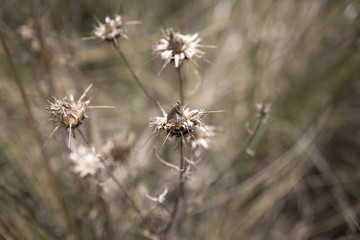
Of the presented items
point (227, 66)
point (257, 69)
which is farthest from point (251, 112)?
point (227, 66)

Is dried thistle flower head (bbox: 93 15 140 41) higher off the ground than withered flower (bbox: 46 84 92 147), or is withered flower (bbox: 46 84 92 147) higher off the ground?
dried thistle flower head (bbox: 93 15 140 41)

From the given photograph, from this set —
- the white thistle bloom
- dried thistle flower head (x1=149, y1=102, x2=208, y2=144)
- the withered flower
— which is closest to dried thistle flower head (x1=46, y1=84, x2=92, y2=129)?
the withered flower

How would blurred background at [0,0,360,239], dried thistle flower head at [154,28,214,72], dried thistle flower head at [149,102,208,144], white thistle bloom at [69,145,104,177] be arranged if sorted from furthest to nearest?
1. blurred background at [0,0,360,239]
2. white thistle bloom at [69,145,104,177]
3. dried thistle flower head at [154,28,214,72]
4. dried thistle flower head at [149,102,208,144]

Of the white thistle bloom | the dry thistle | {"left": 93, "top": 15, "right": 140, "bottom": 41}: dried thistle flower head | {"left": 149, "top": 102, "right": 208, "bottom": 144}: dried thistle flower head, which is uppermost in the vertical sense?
{"left": 93, "top": 15, "right": 140, "bottom": 41}: dried thistle flower head

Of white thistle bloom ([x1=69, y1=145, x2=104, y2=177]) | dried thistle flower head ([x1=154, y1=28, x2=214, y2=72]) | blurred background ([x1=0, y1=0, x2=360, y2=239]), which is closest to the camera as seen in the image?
dried thistle flower head ([x1=154, y1=28, x2=214, y2=72])

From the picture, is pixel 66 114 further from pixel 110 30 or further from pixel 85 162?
pixel 85 162

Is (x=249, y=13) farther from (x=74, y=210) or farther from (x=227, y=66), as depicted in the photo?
(x=74, y=210)

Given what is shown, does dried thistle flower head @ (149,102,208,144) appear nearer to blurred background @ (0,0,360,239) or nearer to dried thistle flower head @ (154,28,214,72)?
dried thistle flower head @ (154,28,214,72)

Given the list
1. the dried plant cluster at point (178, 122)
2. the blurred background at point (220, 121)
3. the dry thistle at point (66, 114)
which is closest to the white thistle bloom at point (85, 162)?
the blurred background at point (220, 121)

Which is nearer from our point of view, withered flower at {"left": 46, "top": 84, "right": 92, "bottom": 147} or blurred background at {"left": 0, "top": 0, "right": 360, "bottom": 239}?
withered flower at {"left": 46, "top": 84, "right": 92, "bottom": 147}
